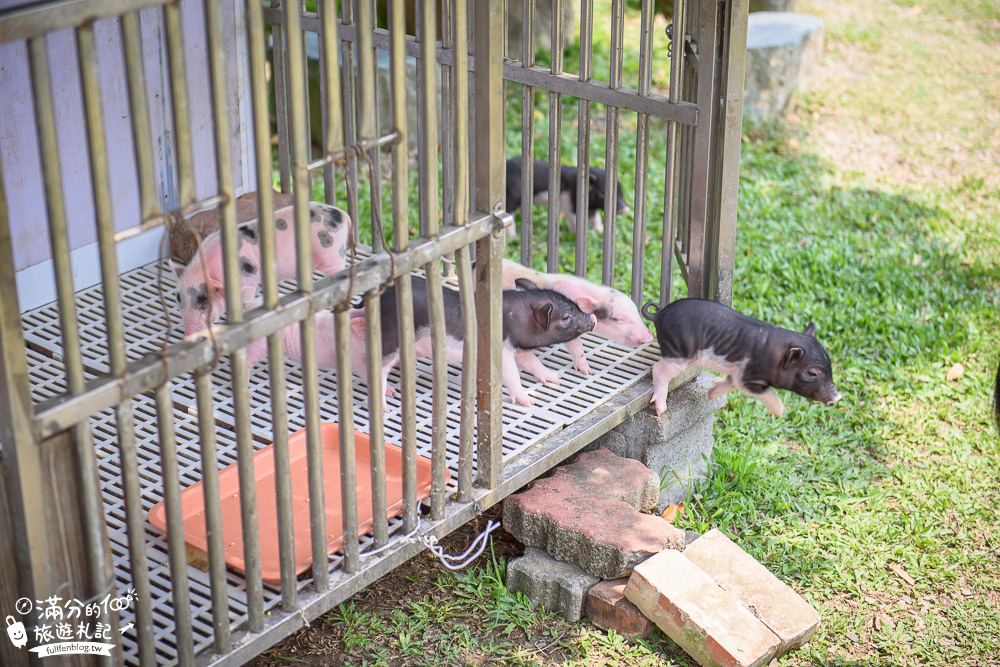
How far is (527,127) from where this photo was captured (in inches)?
247

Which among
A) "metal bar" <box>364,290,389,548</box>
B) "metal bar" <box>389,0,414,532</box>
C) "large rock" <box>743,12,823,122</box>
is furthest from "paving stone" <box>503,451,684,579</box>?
"large rock" <box>743,12,823,122</box>

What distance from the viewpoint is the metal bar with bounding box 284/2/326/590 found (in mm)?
3658

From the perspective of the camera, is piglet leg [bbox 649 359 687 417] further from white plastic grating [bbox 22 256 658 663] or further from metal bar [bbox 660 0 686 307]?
metal bar [bbox 660 0 686 307]

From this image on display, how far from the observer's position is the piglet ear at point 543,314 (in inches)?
224

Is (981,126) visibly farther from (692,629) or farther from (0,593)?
(0,593)

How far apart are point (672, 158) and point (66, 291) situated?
336 centimetres

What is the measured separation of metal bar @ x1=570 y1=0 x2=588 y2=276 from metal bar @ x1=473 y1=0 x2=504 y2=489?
1.33m

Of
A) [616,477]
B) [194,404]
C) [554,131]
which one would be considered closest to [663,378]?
[616,477]

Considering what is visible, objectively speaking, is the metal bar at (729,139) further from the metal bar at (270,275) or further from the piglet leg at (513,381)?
the metal bar at (270,275)

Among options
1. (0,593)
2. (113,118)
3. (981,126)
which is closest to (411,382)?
(0,593)

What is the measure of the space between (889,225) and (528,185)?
12.9 feet

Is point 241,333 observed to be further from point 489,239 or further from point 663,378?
point 663,378

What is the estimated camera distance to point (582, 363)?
19.8 ft
